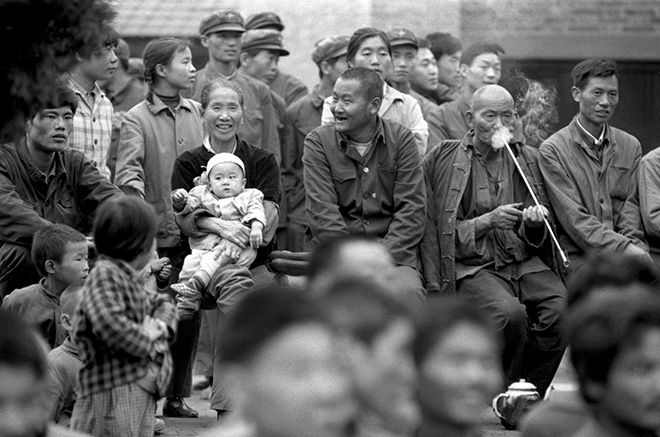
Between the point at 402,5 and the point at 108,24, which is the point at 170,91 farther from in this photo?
the point at 402,5

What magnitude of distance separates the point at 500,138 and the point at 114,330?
11.6 ft

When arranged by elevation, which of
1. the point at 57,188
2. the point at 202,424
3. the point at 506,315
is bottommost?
the point at 202,424

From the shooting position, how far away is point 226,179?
25.1ft

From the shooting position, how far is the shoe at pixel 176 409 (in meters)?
7.89

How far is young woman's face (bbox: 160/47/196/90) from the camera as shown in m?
8.67

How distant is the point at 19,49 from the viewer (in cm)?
479

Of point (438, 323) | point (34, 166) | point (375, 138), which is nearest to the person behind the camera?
point (438, 323)

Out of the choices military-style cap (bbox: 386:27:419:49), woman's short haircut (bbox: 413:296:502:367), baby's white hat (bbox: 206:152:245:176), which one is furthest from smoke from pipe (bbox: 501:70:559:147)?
woman's short haircut (bbox: 413:296:502:367)

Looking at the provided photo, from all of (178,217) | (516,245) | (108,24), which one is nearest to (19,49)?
(108,24)

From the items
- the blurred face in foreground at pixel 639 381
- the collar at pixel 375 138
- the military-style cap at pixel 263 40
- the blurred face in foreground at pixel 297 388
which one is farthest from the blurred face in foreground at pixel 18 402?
the military-style cap at pixel 263 40

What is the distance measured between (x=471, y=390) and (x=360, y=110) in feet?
13.9

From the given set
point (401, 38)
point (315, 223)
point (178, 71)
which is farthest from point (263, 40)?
point (315, 223)

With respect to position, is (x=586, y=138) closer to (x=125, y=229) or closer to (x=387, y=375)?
(x=125, y=229)

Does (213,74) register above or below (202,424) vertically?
above
